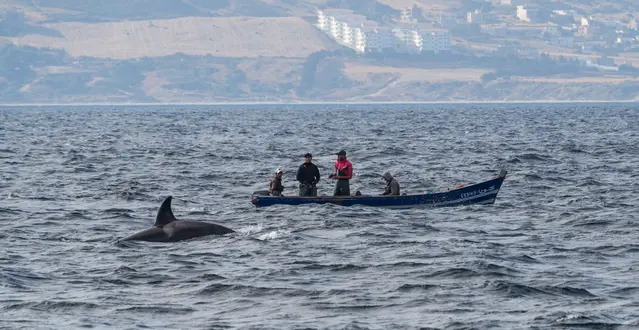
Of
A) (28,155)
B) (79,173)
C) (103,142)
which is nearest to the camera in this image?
(79,173)

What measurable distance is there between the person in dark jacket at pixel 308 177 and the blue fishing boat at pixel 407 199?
46 cm

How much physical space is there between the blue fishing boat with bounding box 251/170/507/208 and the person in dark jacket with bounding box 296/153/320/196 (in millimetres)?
458

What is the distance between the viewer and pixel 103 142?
93375 mm

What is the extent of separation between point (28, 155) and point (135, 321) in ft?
178

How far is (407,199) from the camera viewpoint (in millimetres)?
38812

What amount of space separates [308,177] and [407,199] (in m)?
3.26

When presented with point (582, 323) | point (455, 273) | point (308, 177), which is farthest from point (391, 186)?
point (582, 323)

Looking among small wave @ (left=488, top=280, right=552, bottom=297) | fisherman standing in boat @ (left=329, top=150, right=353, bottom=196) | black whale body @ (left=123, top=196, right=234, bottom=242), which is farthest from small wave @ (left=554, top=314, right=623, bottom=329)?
fisherman standing in boat @ (left=329, top=150, right=353, bottom=196)

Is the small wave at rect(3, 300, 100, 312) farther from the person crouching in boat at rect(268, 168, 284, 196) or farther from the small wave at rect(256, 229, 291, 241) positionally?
the person crouching in boat at rect(268, 168, 284, 196)

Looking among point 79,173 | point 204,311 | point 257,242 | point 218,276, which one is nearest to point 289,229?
point 257,242

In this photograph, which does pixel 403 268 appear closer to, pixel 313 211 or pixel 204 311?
pixel 204 311

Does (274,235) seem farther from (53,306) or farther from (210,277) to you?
(53,306)

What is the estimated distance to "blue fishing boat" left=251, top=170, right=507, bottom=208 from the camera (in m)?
38.7

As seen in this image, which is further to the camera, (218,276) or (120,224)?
(120,224)
